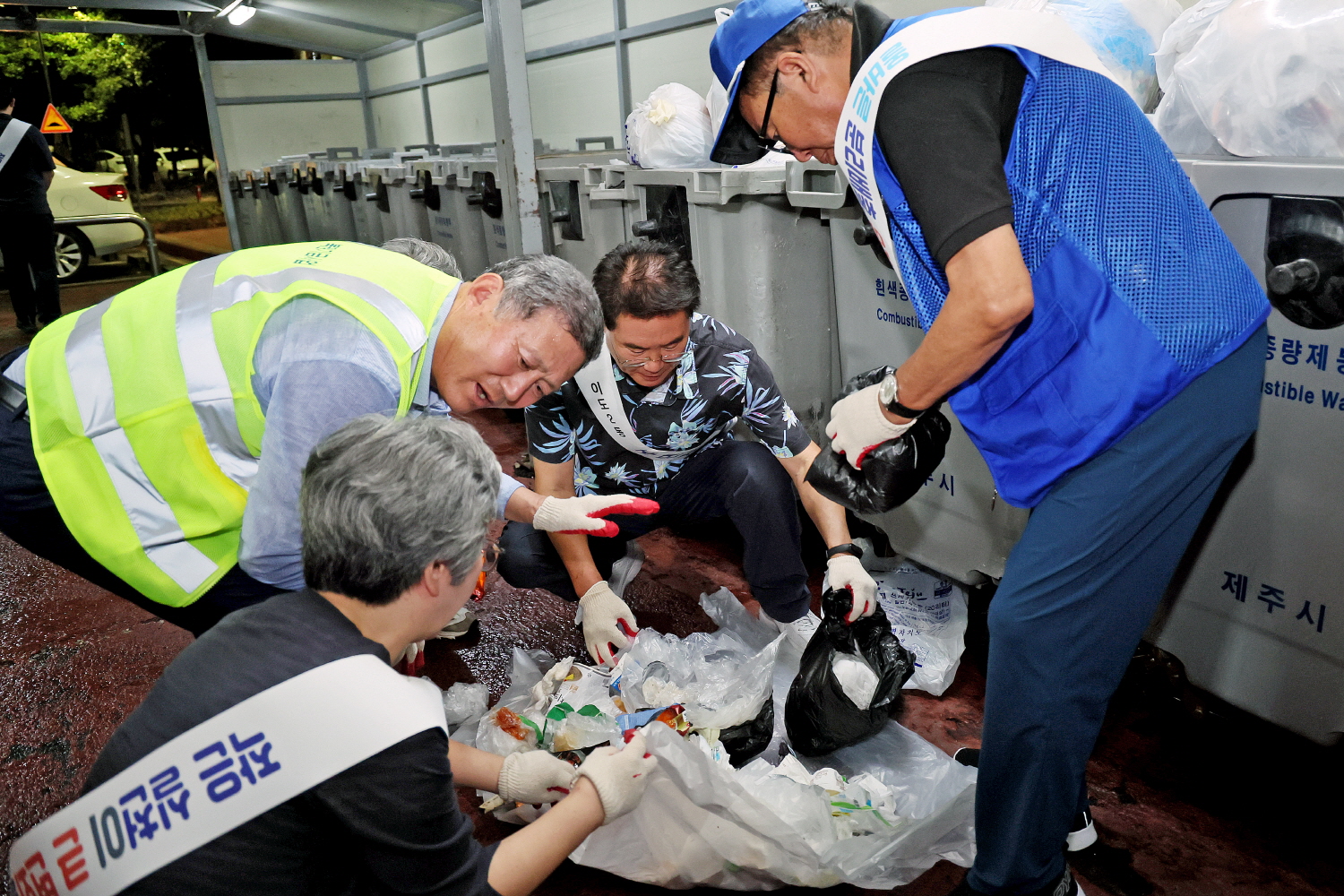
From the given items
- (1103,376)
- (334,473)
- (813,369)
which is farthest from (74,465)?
(813,369)

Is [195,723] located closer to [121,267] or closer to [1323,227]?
[1323,227]

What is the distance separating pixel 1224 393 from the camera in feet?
4.10

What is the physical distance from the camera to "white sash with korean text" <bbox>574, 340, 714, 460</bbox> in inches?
88.3

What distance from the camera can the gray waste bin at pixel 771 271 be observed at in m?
2.67

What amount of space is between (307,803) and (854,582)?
1.26 m

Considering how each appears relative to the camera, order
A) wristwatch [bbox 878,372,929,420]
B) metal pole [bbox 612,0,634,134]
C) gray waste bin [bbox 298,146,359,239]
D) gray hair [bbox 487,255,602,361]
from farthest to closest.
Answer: gray waste bin [bbox 298,146,359,239] < metal pole [bbox 612,0,634,134] < gray hair [bbox 487,255,602,361] < wristwatch [bbox 878,372,929,420]

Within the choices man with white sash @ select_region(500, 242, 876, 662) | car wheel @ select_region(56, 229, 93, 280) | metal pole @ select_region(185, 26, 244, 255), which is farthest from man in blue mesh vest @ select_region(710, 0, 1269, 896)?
car wheel @ select_region(56, 229, 93, 280)

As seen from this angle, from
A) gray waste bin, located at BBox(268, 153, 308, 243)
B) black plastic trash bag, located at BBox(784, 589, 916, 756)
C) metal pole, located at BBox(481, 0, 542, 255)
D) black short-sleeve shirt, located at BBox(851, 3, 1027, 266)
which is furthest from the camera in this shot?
gray waste bin, located at BBox(268, 153, 308, 243)

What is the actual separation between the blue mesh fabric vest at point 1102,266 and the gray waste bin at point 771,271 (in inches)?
56.5

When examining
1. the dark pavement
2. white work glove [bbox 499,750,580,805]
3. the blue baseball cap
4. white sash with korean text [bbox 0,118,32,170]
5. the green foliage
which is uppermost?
the green foliage

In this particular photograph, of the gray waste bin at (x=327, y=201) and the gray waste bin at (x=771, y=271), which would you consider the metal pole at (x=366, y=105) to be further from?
the gray waste bin at (x=771, y=271)

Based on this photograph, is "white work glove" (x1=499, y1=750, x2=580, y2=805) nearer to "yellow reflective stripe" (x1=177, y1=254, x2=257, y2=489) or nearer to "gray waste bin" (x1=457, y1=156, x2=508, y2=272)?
"yellow reflective stripe" (x1=177, y1=254, x2=257, y2=489)

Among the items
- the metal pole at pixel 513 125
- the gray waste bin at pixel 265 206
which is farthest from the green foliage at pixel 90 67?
the metal pole at pixel 513 125

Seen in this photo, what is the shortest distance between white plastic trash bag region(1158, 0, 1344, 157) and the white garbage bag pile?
4.15 ft
